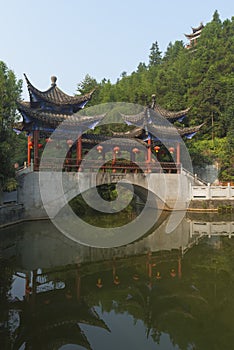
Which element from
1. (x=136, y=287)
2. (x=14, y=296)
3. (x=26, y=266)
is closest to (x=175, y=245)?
(x=136, y=287)

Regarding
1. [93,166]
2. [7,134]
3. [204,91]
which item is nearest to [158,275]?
[93,166]

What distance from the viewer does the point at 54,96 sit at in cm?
1593

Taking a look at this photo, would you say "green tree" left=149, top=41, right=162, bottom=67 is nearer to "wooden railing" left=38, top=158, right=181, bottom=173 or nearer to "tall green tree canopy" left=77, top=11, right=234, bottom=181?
"tall green tree canopy" left=77, top=11, right=234, bottom=181

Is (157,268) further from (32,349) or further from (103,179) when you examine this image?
(103,179)

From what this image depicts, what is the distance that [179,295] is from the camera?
20.2 ft

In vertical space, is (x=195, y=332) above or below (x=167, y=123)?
below

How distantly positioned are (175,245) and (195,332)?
5786mm

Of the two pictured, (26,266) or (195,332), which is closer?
(195,332)

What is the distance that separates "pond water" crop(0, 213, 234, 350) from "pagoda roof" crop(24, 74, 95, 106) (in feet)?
25.6

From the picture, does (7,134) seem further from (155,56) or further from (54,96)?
(155,56)

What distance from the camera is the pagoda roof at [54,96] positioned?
14.4m

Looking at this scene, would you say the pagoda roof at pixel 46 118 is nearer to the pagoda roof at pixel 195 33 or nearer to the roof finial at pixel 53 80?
the roof finial at pixel 53 80

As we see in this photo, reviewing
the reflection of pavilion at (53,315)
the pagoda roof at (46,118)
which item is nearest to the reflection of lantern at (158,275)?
the reflection of pavilion at (53,315)

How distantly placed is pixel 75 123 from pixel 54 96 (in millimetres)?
2780
